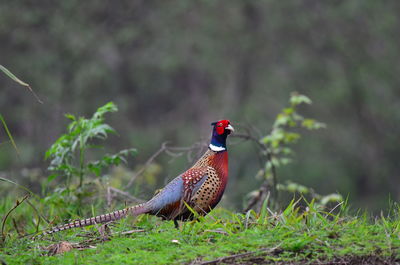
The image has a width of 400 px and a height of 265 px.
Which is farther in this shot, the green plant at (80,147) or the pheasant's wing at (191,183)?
the green plant at (80,147)

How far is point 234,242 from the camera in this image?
422 centimetres

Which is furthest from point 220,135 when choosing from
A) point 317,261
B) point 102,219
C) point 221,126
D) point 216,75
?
point 216,75

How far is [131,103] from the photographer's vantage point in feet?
76.4

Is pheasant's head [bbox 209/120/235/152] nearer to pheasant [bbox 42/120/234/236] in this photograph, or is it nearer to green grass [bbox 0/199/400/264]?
pheasant [bbox 42/120/234/236]

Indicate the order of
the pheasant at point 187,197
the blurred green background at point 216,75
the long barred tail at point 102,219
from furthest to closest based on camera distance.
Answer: the blurred green background at point 216,75 → the pheasant at point 187,197 → the long barred tail at point 102,219

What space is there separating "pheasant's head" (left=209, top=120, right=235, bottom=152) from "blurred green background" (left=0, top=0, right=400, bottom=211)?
13.2 m

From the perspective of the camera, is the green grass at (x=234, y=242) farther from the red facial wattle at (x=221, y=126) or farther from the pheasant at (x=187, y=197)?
the red facial wattle at (x=221, y=126)

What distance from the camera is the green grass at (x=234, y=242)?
157 inches

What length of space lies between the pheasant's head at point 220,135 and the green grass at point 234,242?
0.76 meters

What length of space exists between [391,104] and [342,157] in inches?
86.3

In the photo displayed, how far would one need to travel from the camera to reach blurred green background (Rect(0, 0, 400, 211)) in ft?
66.5

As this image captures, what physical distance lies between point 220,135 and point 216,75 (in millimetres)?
17441

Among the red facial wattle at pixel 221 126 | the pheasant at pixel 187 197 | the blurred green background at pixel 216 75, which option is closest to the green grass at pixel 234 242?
the pheasant at pixel 187 197

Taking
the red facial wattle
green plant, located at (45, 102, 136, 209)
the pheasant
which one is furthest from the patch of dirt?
green plant, located at (45, 102, 136, 209)
